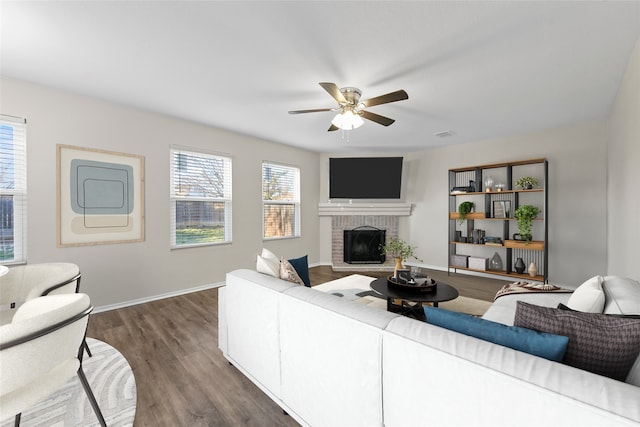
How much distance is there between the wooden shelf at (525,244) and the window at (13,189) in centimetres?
646

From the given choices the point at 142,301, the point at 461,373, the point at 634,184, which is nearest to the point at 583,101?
the point at 634,184

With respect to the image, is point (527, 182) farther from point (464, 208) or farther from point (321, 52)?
point (321, 52)

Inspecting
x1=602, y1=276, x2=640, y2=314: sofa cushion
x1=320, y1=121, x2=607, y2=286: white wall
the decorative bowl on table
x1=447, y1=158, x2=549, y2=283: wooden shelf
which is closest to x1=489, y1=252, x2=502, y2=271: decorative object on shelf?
x1=447, y1=158, x2=549, y2=283: wooden shelf

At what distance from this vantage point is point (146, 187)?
379 centimetres

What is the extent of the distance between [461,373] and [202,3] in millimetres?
2426

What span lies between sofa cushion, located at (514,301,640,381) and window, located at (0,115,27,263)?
14.5ft

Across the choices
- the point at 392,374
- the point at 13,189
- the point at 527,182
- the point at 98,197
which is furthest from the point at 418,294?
the point at 13,189

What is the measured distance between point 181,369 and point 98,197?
243cm

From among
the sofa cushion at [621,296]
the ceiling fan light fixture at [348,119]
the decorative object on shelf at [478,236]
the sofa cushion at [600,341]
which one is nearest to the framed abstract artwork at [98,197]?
the ceiling fan light fixture at [348,119]

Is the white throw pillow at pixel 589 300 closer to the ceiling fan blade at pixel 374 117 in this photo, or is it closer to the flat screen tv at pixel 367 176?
the ceiling fan blade at pixel 374 117

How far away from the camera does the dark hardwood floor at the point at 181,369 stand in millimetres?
1724

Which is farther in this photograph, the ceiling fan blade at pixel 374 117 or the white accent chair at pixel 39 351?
the ceiling fan blade at pixel 374 117

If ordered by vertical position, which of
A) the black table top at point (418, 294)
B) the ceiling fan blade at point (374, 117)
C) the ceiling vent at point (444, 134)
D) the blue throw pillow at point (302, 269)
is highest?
the ceiling vent at point (444, 134)

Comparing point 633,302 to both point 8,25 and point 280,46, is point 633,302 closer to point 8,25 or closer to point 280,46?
point 280,46
